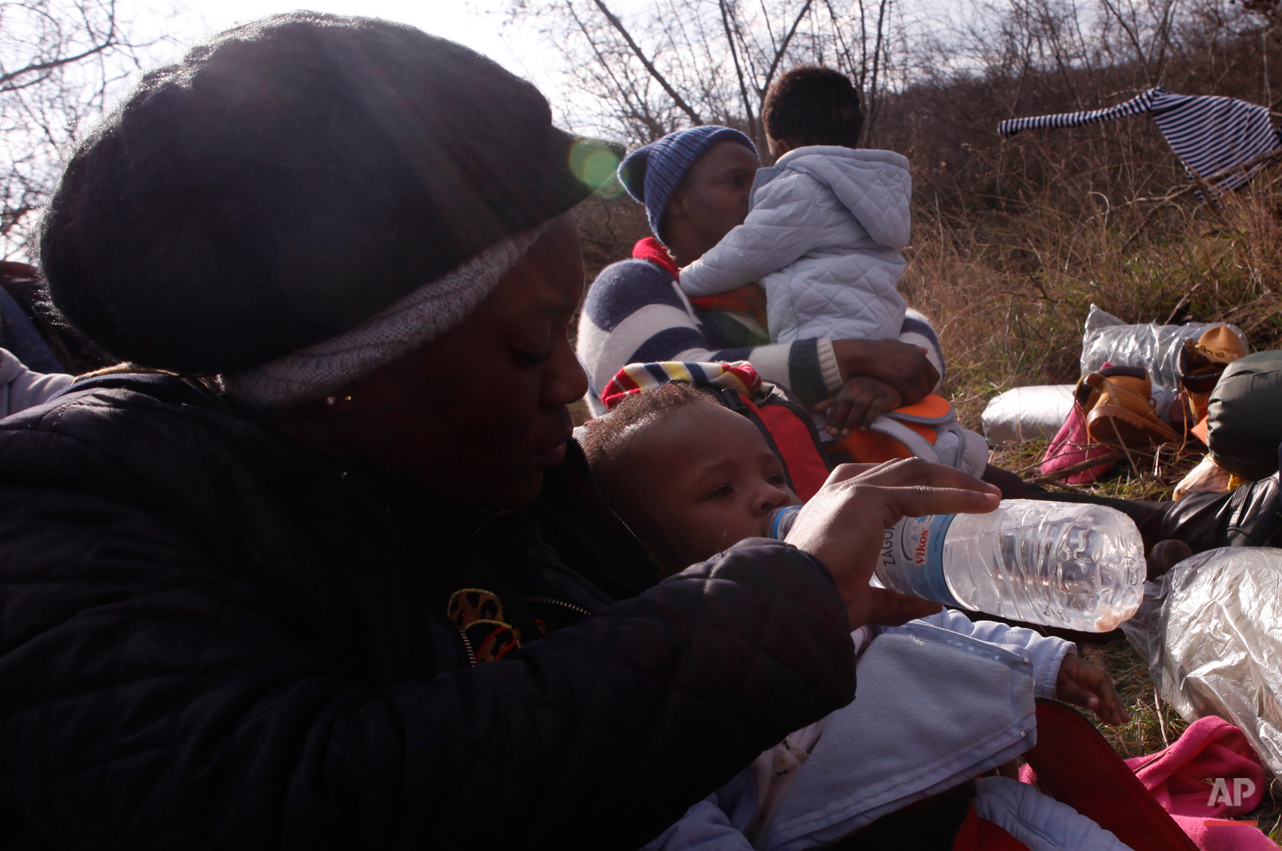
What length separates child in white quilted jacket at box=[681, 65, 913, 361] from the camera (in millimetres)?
2805

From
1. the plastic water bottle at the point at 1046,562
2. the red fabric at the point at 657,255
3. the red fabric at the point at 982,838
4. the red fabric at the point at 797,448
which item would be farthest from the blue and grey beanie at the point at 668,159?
the red fabric at the point at 982,838

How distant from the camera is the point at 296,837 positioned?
2.27 feet

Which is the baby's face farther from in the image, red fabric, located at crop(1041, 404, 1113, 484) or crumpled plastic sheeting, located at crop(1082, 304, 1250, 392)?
crumpled plastic sheeting, located at crop(1082, 304, 1250, 392)

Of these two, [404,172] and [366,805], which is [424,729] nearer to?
[366,805]

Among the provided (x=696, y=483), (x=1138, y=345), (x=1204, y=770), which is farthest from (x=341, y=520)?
(x=1138, y=345)

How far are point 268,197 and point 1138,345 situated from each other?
3.92 metres

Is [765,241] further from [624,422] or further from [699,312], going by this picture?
[624,422]

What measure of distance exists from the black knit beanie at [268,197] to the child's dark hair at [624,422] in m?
0.97

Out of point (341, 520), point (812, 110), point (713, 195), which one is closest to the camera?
point (341, 520)

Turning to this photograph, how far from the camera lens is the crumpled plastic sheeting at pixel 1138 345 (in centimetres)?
353

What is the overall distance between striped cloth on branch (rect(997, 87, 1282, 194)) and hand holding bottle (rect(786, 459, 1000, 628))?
4.52 meters

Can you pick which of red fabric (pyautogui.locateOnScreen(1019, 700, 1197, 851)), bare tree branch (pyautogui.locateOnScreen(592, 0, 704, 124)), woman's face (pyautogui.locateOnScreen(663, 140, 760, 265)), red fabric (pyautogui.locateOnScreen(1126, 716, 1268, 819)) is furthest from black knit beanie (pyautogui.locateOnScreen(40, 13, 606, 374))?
bare tree branch (pyautogui.locateOnScreen(592, 0, 704, 124))

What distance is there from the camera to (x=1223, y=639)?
1.78m

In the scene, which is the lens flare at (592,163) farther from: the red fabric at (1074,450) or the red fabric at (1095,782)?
the red fabric at (1074,450)
